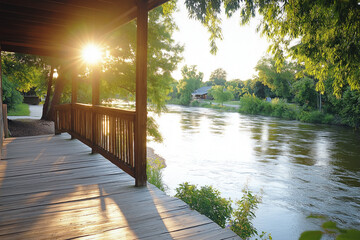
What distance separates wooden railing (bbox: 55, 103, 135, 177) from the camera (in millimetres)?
3846

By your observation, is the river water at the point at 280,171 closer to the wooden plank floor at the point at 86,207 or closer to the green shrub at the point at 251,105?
the wooden plank floor at the point at 86,207

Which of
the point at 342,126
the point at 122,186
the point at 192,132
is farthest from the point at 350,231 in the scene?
the point at 342,126

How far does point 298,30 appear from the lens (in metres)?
4.52

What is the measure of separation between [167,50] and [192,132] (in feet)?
34.5

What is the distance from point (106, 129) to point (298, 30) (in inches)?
145

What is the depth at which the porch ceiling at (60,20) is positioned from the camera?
3.80 meters

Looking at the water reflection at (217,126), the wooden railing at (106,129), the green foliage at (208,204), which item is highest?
the wooden railing at (106,129)

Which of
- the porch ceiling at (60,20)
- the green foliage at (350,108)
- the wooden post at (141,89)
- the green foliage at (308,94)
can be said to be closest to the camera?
the wooden post at (141,89)

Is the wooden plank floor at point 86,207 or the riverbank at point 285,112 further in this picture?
the riverbank at point 285,112

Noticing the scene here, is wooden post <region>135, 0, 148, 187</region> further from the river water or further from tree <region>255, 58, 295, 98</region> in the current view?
tree <region>255, 58, 295, 98</region>

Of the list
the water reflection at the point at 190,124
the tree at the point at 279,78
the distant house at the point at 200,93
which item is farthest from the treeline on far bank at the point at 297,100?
the distant house at the point at 200,93

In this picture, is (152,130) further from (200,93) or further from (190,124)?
(200,93)

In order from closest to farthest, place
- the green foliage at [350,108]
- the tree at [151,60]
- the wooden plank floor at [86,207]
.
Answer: the wooden plank floor at [86,207] < the tree at [151,60] < the green foliage at [350,108]

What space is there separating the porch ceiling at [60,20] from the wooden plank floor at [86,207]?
2.41 meters
